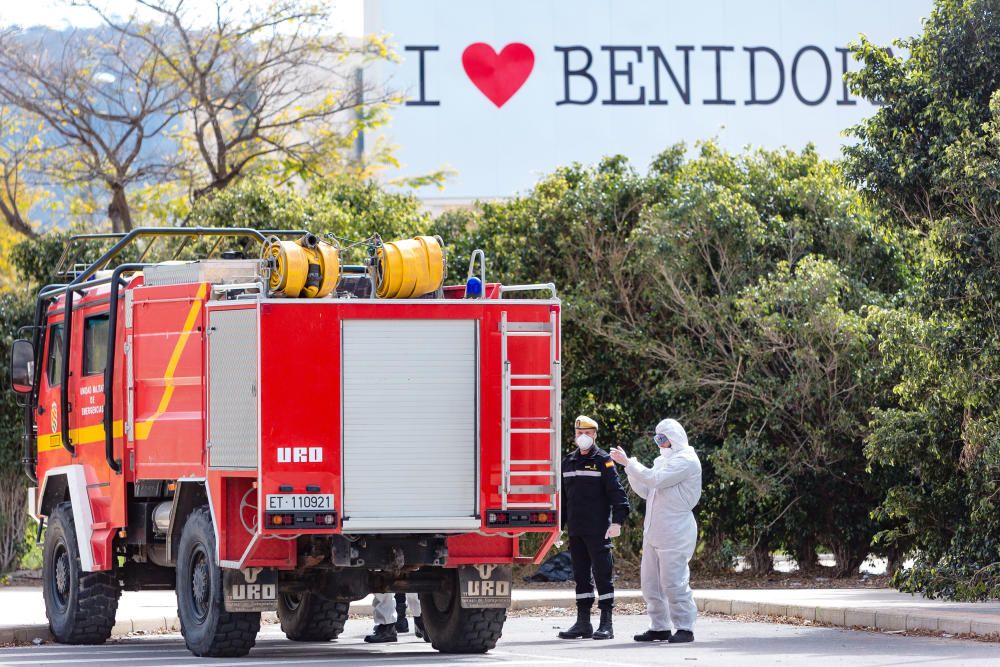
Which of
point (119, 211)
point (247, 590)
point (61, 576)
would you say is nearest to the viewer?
point (247, 590)

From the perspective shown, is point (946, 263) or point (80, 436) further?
point (946, 263)

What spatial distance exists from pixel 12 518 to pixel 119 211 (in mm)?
8265

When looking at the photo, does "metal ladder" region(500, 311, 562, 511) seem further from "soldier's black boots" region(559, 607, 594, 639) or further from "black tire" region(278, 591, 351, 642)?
"black tire" region(278, 591, 351, 642)

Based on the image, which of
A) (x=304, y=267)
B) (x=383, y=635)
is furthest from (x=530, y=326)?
(x=383, y=635)

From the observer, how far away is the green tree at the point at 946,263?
14.4 meters

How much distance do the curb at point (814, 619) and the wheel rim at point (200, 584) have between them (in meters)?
2.74

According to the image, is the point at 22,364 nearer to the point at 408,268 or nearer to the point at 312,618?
the point at 312,618

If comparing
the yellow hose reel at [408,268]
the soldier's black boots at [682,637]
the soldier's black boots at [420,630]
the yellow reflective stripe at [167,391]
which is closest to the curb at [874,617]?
the soldier's black boots at [682,637]

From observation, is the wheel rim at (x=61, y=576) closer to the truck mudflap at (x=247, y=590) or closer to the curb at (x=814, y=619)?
the curb at (x=814, y=619)

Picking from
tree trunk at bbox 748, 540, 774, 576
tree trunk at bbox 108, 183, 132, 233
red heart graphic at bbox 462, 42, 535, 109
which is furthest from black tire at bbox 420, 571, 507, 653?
red heart graphic at bbox 462, 42, 535, 109

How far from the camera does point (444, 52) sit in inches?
1626

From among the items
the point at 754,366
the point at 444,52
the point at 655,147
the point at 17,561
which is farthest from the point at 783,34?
the point at 17,561

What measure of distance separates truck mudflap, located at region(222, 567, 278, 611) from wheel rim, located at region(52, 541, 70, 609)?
10.4ft

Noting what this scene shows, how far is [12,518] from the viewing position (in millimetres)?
22141
